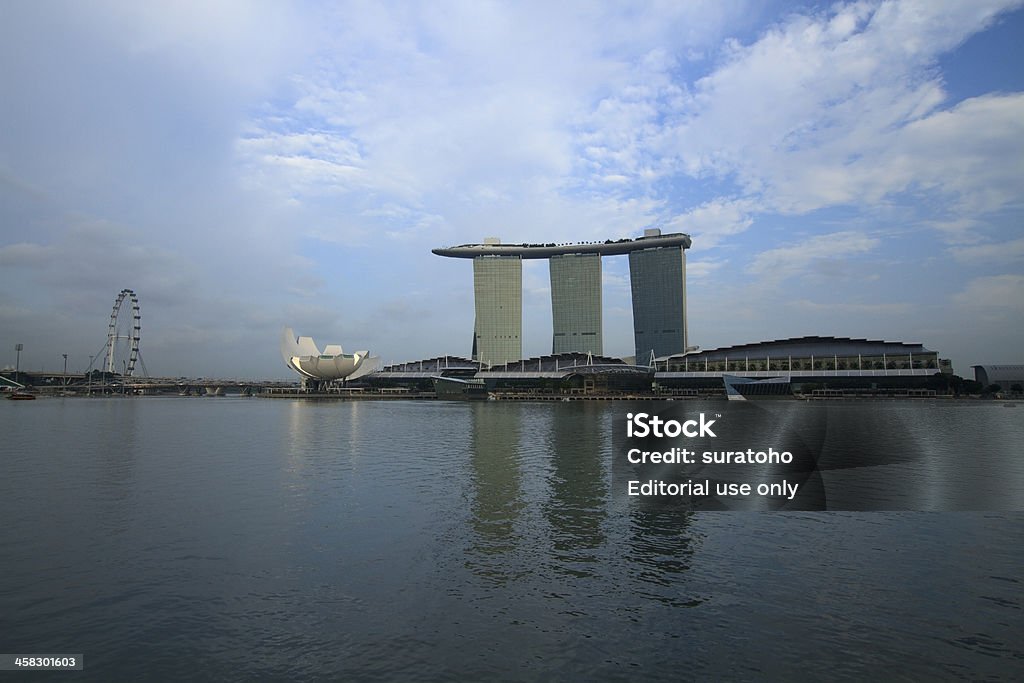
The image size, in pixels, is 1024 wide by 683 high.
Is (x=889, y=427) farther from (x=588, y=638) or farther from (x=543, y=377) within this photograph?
(x=543, y=377)

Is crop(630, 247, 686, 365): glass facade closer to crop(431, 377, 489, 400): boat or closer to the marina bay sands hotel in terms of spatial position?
the marina bay sands hotel

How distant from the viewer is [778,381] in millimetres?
119750

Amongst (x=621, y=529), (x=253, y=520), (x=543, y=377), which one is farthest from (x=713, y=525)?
(x=543, y=377)

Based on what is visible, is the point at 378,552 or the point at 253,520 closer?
the point at 378,552

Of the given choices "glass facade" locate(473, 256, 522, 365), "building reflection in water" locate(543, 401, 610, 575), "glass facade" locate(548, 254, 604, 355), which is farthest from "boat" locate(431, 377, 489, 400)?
"building reflection in water" locate(543, 401, 610, 575)

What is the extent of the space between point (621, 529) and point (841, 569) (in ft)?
15.2

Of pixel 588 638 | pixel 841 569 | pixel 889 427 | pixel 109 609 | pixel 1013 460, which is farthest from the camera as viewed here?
pixel 889 427

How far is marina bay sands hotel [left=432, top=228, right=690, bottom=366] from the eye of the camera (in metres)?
186

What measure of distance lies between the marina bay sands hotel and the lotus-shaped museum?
48961 mm

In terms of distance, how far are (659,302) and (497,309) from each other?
163 ft

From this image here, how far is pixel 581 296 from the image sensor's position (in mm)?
196500

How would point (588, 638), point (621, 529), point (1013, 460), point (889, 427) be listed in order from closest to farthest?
point (588, 638) → point (621, 529) → point (1013, 460) → point (889, 427)

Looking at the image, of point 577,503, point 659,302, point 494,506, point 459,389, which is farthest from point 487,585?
point 659,302

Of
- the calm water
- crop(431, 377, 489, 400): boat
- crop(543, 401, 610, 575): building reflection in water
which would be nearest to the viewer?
the calm water
